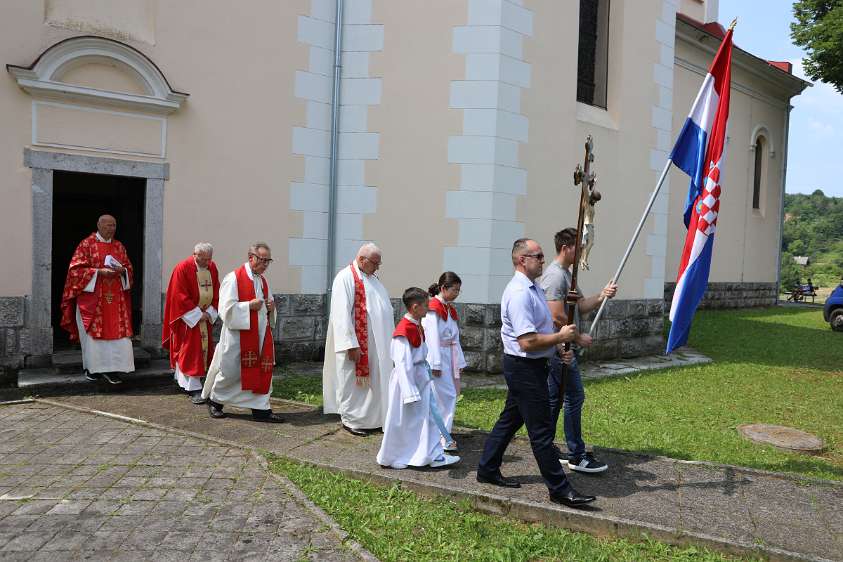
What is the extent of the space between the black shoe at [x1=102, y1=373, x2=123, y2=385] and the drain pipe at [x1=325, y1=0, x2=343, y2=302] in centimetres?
302

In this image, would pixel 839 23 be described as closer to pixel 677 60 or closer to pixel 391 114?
pixel 677 60

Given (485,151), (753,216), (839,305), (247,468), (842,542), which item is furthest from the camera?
(753,216)

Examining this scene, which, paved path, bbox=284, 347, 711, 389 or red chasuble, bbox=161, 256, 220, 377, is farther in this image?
paved path, bbox=284, 347, 711, 389

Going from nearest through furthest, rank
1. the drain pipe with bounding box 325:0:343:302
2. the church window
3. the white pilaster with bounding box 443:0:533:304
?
the white pilaster with bounding box 443:0:533:304
the drain pipe with bounding box 325:0:343:302
the church window

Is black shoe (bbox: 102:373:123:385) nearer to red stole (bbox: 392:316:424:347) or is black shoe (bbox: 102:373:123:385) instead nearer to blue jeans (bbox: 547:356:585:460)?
red stole (bbox: 392:316:424:347)

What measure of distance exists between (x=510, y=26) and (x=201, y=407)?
20.4ft

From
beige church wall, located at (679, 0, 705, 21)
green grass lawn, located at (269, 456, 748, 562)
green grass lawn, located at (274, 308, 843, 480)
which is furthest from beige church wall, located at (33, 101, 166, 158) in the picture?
beige church wall, located at (679, 0, 705, 21)

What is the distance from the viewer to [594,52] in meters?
11.3

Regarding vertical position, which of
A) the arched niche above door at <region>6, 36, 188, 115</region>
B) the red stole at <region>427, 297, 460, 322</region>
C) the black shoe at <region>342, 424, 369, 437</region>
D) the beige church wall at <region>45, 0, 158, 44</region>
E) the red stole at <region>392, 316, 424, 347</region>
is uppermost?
the beige church wall at <region>45, 0, 158, 44</region>

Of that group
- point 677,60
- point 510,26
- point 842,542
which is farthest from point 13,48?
point 677,60

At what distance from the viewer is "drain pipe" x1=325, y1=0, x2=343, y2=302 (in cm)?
988

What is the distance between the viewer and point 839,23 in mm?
18312

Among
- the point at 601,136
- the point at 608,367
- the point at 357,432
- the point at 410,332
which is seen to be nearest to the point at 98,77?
the point at 357,432

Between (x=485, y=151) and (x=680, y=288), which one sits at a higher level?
(x=485, y=151)
